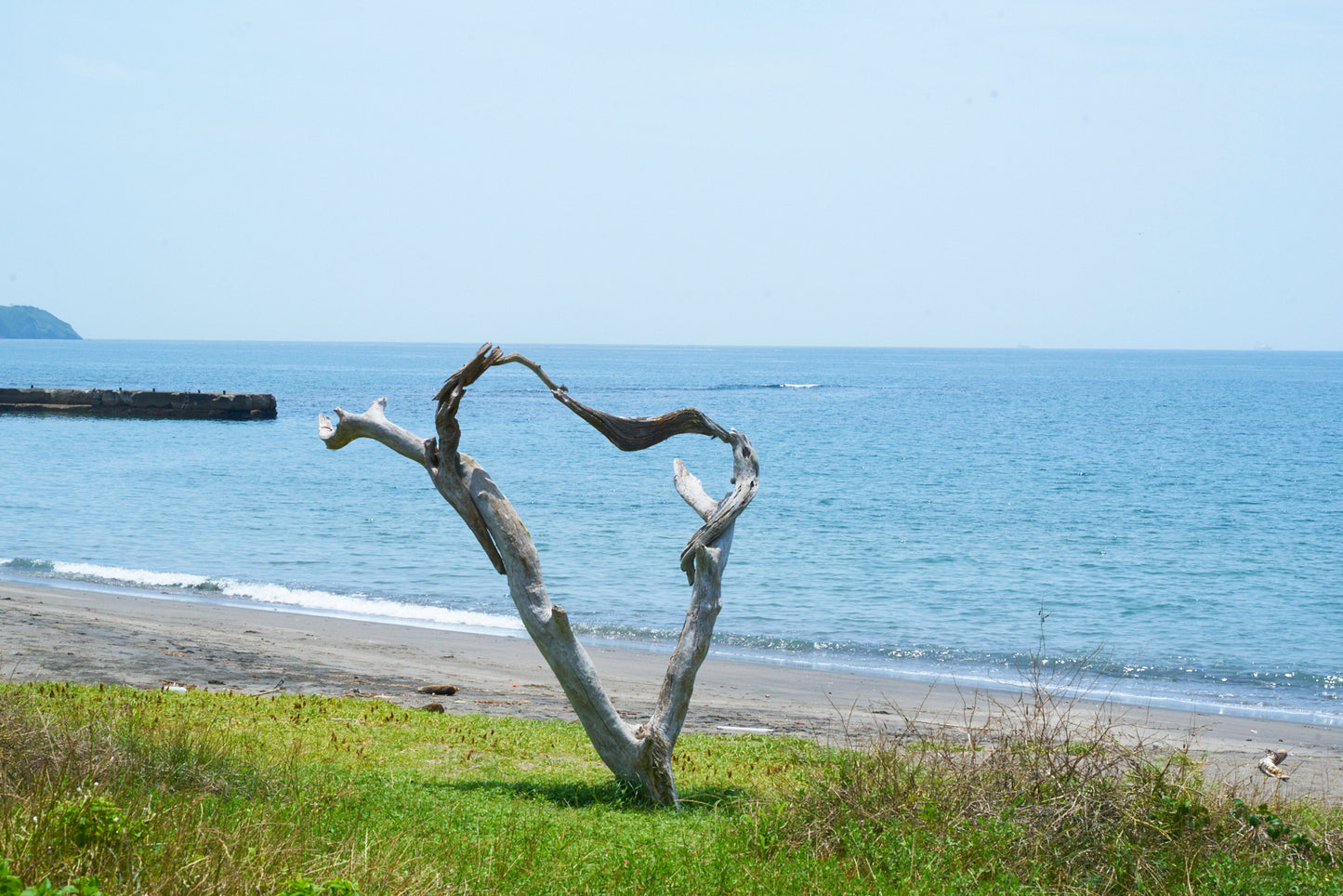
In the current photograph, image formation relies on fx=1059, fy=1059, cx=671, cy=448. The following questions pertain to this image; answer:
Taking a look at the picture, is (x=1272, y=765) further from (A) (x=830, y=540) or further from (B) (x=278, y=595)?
(A) (x=830, y=540)

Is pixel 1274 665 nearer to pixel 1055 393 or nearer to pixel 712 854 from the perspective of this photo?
pixel 712 854

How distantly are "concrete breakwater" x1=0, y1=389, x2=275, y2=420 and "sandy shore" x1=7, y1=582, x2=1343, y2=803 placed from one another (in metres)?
58.2

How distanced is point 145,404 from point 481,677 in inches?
2703

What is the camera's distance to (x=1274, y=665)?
18.7 meters

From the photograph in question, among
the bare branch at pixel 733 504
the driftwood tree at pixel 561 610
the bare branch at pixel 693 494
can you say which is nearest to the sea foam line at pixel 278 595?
the bare branch at pixel 693 494

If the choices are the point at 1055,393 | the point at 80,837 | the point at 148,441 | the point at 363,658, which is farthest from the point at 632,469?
the point at 1055,393

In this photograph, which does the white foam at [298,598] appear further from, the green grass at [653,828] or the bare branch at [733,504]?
the green grass at [653,828]

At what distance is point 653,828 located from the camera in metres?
7.87

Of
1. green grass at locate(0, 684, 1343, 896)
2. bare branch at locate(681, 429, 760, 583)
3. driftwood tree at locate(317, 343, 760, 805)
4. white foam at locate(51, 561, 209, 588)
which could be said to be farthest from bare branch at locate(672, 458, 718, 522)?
white foam at locate(51, 561, 209, 588)

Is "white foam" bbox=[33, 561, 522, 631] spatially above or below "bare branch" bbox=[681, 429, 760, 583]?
below

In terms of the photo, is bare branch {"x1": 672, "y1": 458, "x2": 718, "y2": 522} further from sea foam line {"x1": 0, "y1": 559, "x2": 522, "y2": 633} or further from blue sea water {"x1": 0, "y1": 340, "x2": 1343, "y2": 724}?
sea foam line {"x1": 0, "y1": 559, "x2": 522, "y2": 633}

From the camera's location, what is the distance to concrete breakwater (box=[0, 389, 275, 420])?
246ft

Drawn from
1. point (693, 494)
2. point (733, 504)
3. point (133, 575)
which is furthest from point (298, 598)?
point (733, 504)

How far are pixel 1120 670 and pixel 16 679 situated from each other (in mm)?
16588
